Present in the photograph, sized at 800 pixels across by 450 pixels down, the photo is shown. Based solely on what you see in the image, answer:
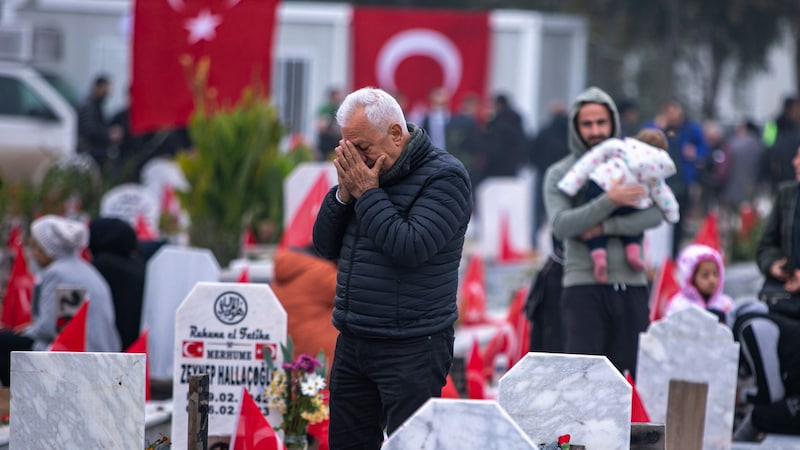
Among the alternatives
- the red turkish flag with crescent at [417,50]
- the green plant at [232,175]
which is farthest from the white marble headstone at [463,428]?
the red turkish flag with crescent at [417,50]

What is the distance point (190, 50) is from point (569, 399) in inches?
352

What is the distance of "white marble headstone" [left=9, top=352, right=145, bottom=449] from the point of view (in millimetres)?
5262

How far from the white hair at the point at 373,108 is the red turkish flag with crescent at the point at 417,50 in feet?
49.7

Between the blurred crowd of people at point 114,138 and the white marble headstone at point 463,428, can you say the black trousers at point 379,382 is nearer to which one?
the white marble headstone at point 463,428

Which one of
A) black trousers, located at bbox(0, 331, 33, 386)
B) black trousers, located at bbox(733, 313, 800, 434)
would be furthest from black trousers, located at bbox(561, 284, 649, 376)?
black trousers, located at bbox(0, 331, 33, 386)

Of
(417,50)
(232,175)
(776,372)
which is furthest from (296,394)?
(417,50)

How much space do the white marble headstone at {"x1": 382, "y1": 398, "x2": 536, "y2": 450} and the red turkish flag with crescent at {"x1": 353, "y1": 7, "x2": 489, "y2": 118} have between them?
16.0 meters

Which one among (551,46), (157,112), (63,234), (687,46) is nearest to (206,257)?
(63,234)

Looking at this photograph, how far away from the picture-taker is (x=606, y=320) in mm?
7039

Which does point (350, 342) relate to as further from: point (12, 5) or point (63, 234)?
point (12, 5)

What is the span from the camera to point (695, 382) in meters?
6.66

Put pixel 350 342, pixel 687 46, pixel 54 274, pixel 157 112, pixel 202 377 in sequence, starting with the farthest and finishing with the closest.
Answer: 1. pixel 687 46
2. pixel 157 112
3. pixel 54 274
4. pixel 202 377
5. pixel 350 342

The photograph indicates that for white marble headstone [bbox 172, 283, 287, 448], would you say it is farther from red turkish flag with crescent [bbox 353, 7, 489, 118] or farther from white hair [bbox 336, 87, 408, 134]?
red turkish flag with crescent [bbox 353, 7, 489, 118]

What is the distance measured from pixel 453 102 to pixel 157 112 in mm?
7814
